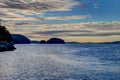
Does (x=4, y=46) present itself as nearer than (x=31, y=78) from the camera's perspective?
No

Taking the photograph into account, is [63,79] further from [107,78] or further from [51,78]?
[107,78]

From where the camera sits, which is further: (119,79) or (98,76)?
(98,76)

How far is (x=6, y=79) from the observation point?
195ft

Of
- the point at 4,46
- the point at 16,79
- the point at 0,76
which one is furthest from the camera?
the point at 4,46

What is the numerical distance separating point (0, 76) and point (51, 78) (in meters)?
11.2

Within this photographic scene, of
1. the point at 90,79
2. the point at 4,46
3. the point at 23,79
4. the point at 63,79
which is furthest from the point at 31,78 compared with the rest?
the point at 4,46

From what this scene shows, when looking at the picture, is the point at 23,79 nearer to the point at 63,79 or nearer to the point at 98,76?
the point at 63,79

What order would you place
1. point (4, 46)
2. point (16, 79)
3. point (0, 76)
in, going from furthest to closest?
1. point (4, 46)
2. point (0, 76)
3. point (16, 79)

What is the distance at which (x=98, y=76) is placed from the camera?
64.5 meters

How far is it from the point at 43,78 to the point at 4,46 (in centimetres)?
13083

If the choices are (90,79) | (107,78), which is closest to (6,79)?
(90,79)

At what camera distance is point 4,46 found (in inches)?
7402

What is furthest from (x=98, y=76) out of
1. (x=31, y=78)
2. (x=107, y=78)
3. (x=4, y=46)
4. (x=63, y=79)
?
(x=4, y=46)

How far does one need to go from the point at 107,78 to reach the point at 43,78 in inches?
512
